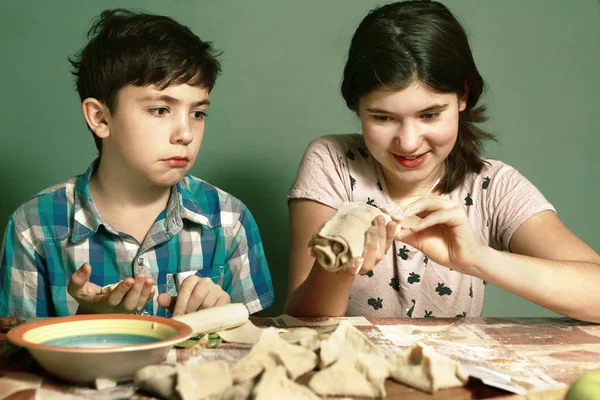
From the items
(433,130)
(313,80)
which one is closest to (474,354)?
(433,130)

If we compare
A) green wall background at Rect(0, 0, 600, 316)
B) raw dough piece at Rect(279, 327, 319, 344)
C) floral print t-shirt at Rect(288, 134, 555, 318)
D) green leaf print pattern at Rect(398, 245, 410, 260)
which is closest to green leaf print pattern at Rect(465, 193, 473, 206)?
floral print t-shirt at Rect(288, 134, 555, 318)

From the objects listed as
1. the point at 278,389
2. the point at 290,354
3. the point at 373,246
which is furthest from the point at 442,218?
the point at 278,389

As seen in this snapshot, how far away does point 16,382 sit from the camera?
0.85 m

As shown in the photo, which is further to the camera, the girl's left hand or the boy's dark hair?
the boy's dark hair

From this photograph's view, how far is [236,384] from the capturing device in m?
0.82

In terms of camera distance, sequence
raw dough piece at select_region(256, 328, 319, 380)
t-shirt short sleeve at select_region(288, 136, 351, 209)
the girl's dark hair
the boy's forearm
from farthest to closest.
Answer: t-shirt short sleeve at select_region(288, 136, 351, 209) → the girl's dark hair → the boy's forearm → raw dough piece at select_region(256, 328, 319, 380)

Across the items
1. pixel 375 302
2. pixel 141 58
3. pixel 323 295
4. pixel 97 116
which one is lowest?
pixel 375 302

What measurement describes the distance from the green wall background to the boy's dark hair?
47 cm

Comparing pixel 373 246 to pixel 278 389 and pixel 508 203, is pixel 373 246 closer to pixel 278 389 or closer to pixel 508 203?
pixel 278 389

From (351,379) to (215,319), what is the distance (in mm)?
302

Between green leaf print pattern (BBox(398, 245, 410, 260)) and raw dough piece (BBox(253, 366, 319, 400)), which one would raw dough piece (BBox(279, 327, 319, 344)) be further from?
green leaf print pattern (BBox(398, 245, 410, 260))

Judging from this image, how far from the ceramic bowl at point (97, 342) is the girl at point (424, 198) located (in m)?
0.35

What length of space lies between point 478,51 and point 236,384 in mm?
1805

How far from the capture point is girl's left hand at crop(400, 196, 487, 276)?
49.8 inches
